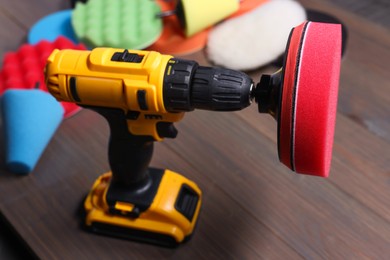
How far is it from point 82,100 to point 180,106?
120mm

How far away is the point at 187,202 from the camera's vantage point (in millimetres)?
652

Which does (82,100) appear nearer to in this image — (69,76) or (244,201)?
(69,76)

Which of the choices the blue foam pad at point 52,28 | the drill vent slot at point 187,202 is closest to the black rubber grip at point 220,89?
the drill vent slot at point 187,202

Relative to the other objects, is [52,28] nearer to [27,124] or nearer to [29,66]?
[29,66]

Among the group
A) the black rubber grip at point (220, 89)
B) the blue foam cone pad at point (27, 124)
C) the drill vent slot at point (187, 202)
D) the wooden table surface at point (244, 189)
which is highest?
the black rubber grip at point (220, 89)

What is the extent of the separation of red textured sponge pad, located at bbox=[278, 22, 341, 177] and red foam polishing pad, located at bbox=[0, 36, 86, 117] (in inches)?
19.0

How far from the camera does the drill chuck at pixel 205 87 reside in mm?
487

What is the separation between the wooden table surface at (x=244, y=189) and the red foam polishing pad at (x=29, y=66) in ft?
0.30

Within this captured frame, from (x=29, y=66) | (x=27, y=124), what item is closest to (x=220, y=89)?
(x=27, y=124)

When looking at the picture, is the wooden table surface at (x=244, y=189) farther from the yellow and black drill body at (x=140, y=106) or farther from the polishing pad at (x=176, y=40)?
the polishing pad at (x=176, y=40)

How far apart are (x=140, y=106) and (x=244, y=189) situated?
10.6 inches

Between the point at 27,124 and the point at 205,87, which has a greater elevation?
the point at 205,87

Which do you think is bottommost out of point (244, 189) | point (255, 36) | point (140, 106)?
point (244, 189)

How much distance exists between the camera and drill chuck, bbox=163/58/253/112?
0.49 m
